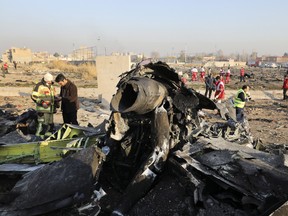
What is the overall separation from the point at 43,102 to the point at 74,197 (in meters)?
3.44

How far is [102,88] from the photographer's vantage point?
11875mm

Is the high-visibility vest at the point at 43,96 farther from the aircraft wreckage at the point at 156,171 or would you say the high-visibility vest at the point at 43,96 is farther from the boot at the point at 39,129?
the aircraft wreckage at the point at 156,171

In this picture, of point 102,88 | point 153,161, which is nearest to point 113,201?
point 153,161

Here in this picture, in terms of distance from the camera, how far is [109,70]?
11555 millimetres

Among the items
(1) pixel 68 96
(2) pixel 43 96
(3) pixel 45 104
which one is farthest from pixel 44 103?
(1) pixel 68 96

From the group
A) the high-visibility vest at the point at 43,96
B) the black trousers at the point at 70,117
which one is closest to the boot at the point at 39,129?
the high-visibility vest at the point at 43,96

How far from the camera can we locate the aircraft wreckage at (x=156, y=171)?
3109 millimetres

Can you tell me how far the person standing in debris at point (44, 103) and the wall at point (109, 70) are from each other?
5092 mm

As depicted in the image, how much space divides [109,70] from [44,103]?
5434 millimetres

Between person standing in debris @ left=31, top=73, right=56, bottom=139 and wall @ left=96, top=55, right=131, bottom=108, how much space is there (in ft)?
16.7

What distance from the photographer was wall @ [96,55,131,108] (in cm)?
1137

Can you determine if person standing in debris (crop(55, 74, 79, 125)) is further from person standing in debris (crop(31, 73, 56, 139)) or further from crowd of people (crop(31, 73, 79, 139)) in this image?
person standing in debris (crop(31, 73, 56, 139))

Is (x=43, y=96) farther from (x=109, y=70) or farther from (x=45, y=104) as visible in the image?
(x=109, y=70)

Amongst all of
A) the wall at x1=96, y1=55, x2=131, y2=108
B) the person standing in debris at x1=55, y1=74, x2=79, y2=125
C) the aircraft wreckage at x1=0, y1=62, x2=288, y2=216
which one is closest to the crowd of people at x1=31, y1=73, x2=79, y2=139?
the person standing in debris at x1=55, y1=74, x2=79, y2=125
